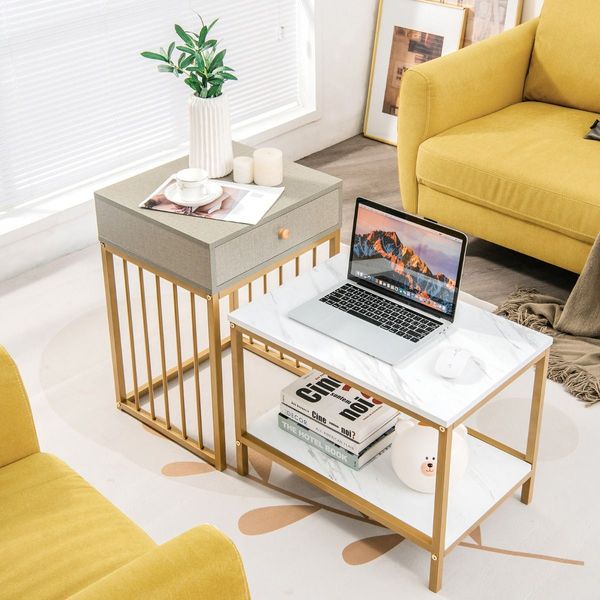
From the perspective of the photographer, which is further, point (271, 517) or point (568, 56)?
point (568, 56)

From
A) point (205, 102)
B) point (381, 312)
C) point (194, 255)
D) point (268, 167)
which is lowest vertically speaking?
point (381, 312)

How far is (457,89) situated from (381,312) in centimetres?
132

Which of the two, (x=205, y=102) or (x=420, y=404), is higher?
(x=205, y=102)

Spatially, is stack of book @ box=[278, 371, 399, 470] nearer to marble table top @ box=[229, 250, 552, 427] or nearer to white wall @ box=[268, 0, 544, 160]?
marble table top @ box=[229, 250, 552, 427]

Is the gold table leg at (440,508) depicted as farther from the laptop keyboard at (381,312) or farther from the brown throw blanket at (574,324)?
the brown throw blanket at (574,324)

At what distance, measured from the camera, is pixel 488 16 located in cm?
381

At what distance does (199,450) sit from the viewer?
2408 mm

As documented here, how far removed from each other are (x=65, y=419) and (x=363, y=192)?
168 cm

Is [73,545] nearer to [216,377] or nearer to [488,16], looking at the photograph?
[216,377]

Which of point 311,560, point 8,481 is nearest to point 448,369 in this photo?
point 311,560

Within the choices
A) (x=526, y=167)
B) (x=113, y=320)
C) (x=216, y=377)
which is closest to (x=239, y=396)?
(x=216, y=377)

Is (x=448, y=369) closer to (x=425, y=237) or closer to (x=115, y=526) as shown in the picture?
(x=425, y=237)

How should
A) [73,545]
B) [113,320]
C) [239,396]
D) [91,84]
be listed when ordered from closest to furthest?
1. [73,545]
2. [239,396]
3. [113,320]
4. [91,84]

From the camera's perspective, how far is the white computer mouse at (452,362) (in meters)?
1.92
